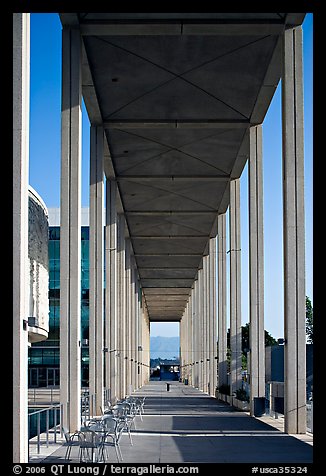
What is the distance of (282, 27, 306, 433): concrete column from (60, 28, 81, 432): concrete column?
5554 millimetres

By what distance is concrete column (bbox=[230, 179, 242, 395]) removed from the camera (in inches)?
1458

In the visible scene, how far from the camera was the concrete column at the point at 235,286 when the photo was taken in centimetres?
3703

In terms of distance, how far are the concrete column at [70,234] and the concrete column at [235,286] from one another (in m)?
16.7

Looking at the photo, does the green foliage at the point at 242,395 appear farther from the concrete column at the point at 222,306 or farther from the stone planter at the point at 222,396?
the concrete column at the point at 222,306

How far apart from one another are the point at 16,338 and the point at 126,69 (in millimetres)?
16140

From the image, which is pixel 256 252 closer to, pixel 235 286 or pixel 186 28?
pixel 235 286

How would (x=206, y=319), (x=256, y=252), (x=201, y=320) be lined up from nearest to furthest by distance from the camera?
(x=256, y=252) → (x=206, y=319) → (x=201, y=320)

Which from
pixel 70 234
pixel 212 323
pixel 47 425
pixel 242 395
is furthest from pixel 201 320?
pixel 47 425

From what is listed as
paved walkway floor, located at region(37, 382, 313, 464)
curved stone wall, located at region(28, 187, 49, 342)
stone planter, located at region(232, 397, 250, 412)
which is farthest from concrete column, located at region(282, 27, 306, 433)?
curved stone wall, located at region(28, 187, 49, 342)

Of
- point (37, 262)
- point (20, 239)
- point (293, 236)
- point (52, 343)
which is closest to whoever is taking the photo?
point (20, 239)

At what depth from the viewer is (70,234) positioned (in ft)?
71.3

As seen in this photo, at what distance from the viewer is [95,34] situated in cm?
2333

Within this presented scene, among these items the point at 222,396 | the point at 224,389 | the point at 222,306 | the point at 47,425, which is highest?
the point at 222,306

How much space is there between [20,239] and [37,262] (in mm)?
28658
